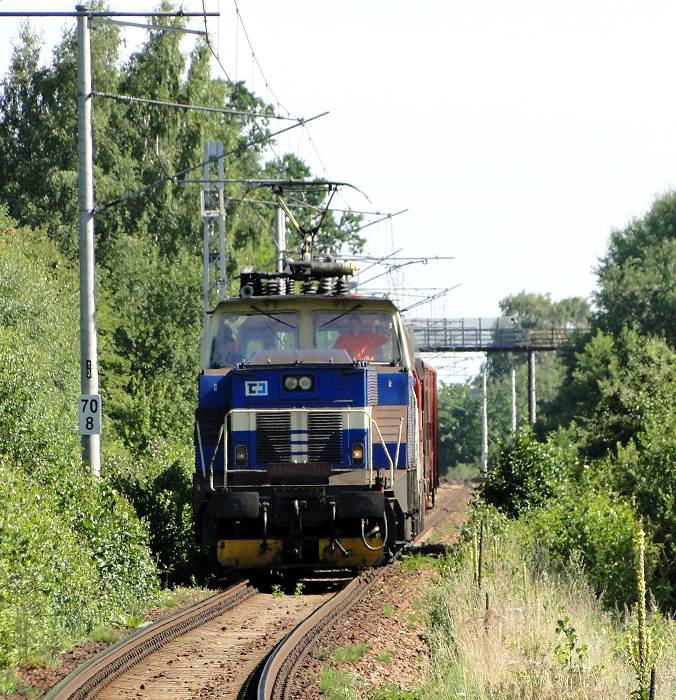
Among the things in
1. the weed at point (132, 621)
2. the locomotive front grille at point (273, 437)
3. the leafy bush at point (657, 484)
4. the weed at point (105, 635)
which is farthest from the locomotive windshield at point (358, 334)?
the leafy bush at point (657, 484)

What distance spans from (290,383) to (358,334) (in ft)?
4.59

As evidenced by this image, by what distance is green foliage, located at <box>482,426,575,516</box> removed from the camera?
1020 inches

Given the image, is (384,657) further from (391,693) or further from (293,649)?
(391,693)

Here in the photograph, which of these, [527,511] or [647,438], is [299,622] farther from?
[647,438]

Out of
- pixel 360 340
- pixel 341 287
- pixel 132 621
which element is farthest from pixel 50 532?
pixel 341 287

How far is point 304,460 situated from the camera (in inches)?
629

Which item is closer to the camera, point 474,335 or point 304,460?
point 304,460

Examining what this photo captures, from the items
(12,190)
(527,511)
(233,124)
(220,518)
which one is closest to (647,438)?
(527,511)

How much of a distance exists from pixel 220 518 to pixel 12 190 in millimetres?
34450

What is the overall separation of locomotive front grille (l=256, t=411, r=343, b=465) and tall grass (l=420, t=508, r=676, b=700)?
218cm

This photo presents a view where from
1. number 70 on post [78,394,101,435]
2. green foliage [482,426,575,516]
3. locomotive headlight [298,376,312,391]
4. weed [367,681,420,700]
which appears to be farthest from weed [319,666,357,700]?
green foliage [482,426,575,516]

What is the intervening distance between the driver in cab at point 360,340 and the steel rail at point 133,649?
3457mm

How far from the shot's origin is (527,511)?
25.4 m

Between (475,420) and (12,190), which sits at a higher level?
(12,190)
